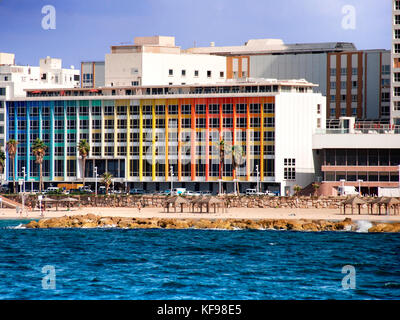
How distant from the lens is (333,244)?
10219cm

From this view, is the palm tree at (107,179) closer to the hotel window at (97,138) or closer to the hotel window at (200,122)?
the hotel window at (97,138)

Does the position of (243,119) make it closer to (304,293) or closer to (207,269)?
(207,269)

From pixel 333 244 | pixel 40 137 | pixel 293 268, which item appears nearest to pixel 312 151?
pixel 40 137

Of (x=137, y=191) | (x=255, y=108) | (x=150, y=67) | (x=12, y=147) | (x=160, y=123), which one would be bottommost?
(x=137, y=191)

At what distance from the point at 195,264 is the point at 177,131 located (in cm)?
9343

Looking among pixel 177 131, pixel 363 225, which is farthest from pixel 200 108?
pixel 363 225

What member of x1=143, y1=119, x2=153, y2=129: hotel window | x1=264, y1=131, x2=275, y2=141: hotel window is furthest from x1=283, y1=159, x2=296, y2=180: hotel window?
x1=143, y1=119, x2=153, y2=129: hotel window

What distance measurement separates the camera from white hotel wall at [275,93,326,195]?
172750 mm

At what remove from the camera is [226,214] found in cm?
13638

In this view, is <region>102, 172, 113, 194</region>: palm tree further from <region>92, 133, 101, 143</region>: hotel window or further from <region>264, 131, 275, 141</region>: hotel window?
<region>264, 131, 275, 141</region>: hotel window

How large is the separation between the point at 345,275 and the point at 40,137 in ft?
381

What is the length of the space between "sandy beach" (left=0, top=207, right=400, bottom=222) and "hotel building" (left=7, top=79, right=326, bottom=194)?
1115 inches

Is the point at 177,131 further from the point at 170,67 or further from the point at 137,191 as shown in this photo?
the point at 170,67

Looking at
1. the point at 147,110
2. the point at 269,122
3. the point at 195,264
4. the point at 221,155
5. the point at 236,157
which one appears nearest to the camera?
the point at 195,264
